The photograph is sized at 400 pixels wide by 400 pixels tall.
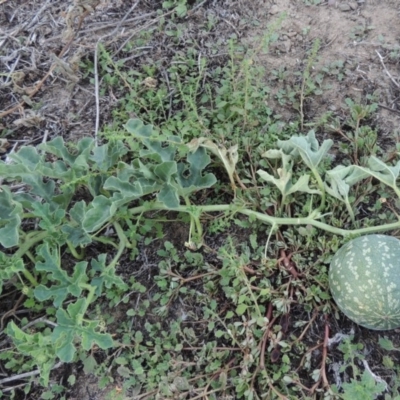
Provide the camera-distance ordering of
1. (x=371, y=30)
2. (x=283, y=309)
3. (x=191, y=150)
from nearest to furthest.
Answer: (x=283, y=309), (x=191, y=150), (x=371, y=30)

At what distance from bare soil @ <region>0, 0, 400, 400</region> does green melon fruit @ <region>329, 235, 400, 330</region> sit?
814 millimetres

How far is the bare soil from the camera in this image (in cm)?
307

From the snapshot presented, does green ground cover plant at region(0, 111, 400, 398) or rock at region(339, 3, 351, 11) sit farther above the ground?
rock at region(339, 3, 351, 11)

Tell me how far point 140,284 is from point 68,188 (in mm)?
568

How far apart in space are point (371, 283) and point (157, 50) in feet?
6.14

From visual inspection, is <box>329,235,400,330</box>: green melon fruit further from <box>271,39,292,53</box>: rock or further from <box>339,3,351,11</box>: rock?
<box>339,3,351,11</box>: rock

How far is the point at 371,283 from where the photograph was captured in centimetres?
225

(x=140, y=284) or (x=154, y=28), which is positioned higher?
(x=154, y=28)

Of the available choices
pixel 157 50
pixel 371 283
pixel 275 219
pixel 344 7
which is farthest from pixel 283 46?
pixel 371 283

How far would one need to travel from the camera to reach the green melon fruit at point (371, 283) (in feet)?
7.30

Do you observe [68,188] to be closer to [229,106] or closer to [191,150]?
[191,150]

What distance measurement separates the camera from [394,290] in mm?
2227

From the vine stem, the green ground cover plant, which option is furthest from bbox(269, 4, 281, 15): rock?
the vine stem

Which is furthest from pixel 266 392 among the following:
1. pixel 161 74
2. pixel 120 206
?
pixel 161 74
